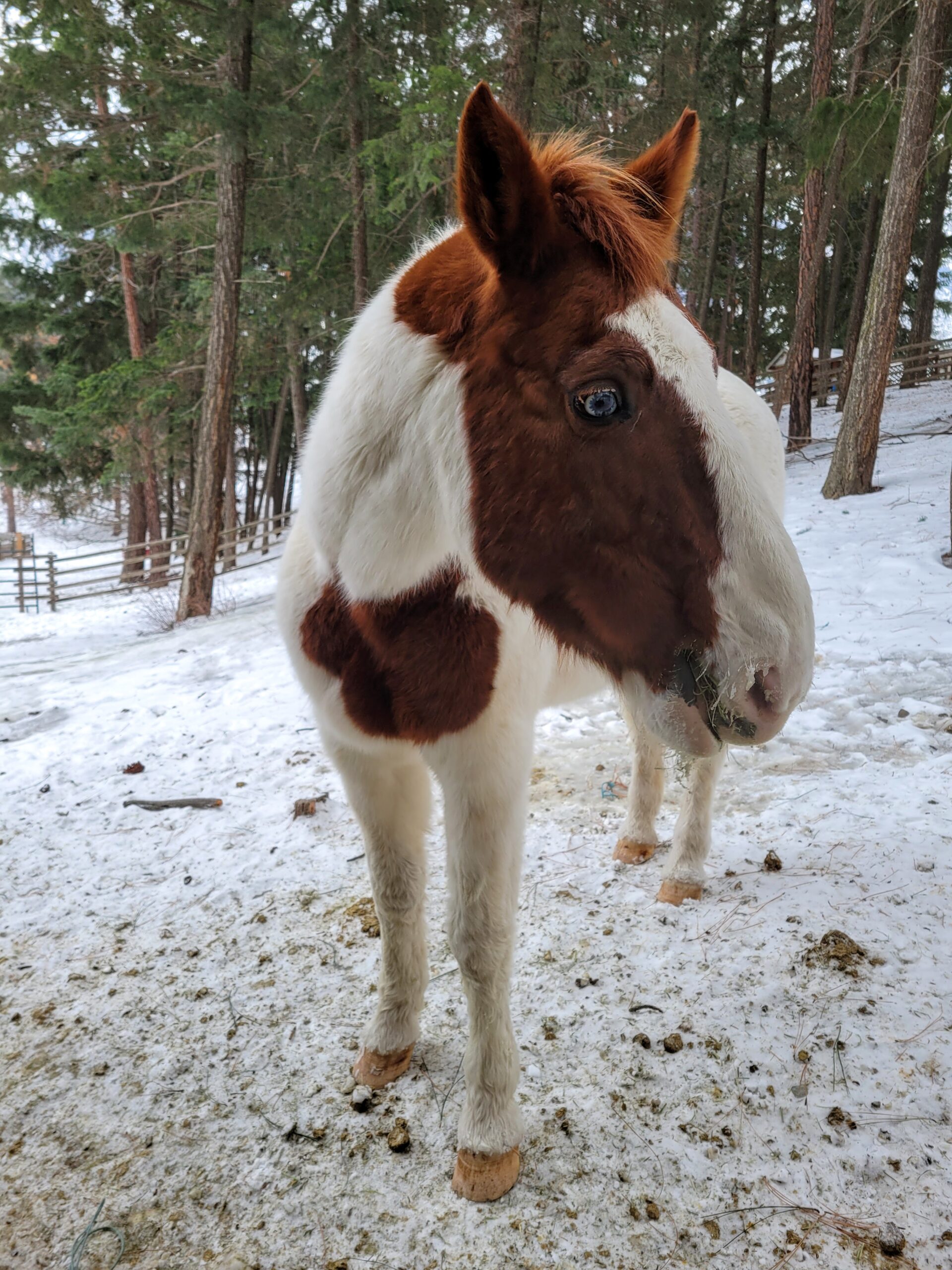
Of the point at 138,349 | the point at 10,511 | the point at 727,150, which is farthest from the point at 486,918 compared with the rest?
the point at 10,511

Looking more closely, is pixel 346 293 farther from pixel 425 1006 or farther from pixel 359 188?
pixel 425 1006

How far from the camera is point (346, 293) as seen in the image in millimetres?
10992

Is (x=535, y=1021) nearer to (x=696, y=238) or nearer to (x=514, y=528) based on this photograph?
(x=514, y=528)

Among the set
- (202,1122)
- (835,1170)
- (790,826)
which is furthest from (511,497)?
(790,826)

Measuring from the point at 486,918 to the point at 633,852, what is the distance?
1.63 meters

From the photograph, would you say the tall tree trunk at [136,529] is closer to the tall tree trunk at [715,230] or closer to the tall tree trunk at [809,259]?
the tall tree trunk at [715,230]

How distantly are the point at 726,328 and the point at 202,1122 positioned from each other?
19.5 meters

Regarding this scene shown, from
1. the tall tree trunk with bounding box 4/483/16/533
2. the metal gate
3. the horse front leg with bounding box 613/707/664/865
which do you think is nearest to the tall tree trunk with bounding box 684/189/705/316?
the horse front leg with bounding box 613/707/664/865

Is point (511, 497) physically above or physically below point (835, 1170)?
above

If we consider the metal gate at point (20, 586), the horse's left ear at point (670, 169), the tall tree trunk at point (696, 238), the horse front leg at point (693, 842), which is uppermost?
the tall tree trunk at point (696, 238)

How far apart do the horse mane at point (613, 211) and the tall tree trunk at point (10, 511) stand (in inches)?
1233

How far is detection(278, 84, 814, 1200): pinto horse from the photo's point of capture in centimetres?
128

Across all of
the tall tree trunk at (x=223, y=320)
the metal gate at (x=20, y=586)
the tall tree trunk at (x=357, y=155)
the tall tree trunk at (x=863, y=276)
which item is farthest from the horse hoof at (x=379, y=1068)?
the tall tree trunk at (x=863, y=276)

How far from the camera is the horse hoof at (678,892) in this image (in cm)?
299
